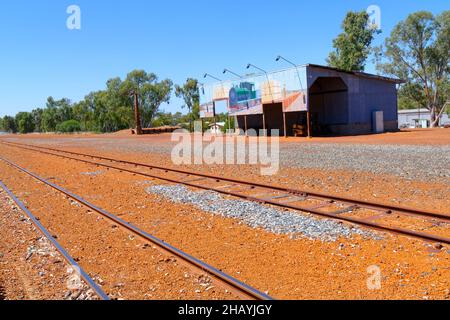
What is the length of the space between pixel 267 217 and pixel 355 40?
60.8m

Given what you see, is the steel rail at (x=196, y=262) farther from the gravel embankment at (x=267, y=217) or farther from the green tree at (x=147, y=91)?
the green tree at (x=147, y=91)

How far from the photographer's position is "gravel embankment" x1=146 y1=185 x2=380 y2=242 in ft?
23.8

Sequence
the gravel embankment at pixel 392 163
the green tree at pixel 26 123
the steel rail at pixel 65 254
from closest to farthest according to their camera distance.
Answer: the steel rail at pixel 65 254 < the gravel embankment at pixel 392 163 < the green tree at pixel 26 123

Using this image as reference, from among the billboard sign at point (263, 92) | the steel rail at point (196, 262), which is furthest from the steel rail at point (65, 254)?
the billboard sign at point (263, 92)

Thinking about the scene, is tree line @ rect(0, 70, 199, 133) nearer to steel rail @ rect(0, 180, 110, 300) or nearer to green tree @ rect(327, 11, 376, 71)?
green tree @ rect(327, 11, 376, 71)

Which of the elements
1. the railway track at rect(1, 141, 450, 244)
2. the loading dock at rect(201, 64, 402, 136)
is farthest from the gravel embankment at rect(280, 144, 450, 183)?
the loading dock at rect(201, 64, 402, 136)

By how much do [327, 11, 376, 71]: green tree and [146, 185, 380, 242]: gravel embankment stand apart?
57.2 m

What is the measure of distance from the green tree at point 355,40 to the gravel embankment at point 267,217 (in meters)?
57.2

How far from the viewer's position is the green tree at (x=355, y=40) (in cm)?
6291

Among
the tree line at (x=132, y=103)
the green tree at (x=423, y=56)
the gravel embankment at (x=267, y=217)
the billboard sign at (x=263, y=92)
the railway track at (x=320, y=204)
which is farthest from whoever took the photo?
the tree line at (x=132, y=103)

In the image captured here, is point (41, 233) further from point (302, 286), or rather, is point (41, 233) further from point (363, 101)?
point (363, 101)

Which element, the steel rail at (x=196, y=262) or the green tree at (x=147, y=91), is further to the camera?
the green tree at (x=147, y=91)

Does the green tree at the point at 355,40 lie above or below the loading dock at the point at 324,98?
above

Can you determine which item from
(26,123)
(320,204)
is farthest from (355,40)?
(26,123)
